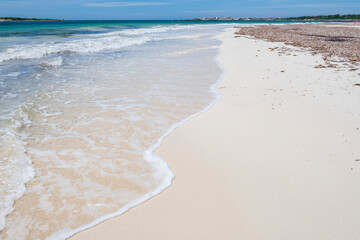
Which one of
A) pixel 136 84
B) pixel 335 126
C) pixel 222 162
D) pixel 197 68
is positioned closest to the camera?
pixel 222 162

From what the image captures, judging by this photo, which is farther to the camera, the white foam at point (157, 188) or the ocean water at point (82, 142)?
Answer: the ocean water at point (82, 142)

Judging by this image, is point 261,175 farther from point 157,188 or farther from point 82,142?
point 82,142

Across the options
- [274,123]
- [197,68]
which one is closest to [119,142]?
[274,123]

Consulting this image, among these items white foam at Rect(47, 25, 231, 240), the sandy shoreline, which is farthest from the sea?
the sandy shoreline

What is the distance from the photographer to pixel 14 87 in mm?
7762

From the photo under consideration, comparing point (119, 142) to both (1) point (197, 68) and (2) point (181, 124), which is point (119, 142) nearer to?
(2) point (181, 124)

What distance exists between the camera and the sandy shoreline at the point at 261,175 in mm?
2609

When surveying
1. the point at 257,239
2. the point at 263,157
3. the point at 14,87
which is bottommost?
the point at 257,239

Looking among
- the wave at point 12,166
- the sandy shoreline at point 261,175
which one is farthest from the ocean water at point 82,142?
the sandy shoreline at point 261,175

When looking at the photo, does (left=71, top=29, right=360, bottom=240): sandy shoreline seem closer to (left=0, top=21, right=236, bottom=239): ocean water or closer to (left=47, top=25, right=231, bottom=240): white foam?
(left=47, top=25, right=231, bottom=240): white foam

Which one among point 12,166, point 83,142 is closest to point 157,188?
point 83,142

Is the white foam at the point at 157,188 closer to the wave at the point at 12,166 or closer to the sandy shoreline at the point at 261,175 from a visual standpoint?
the sandy shoreline at the point at 261,175

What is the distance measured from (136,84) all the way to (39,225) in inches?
241

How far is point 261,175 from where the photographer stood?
137 inches
